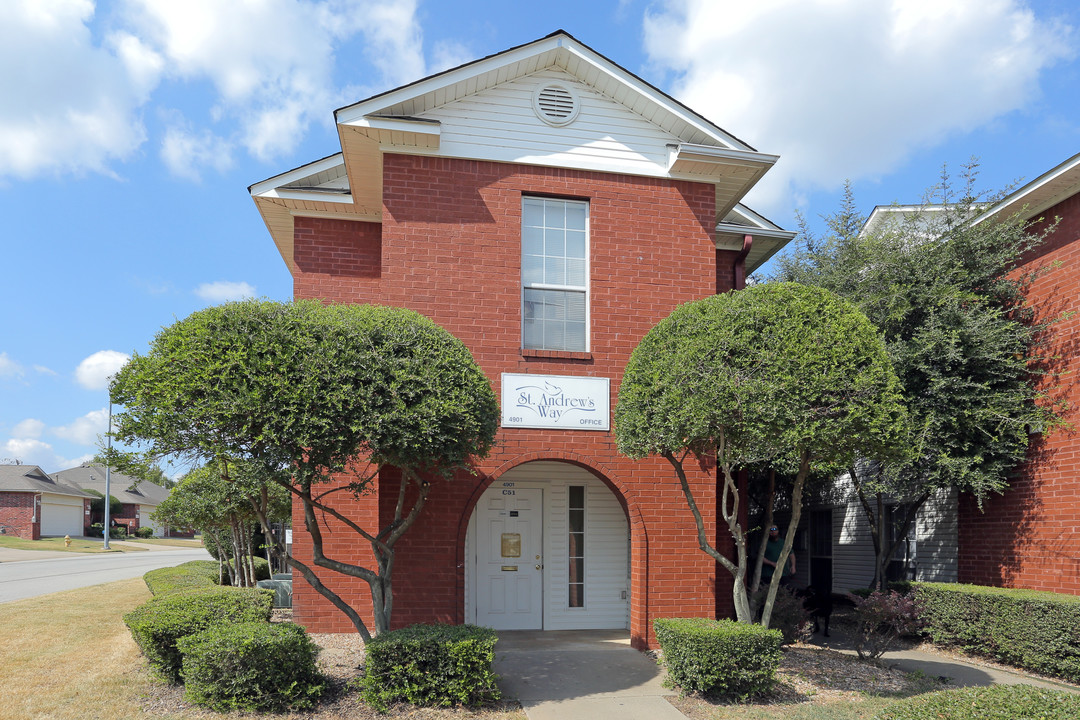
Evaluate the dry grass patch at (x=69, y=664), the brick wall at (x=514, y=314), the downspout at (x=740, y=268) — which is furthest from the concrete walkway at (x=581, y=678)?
the downspout at (x=740, y=268)

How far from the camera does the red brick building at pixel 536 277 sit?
1013 cm

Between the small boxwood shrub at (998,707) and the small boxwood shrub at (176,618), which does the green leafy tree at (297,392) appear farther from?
the small boxwood shrub at (998,707)

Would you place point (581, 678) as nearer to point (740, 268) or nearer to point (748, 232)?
point (740, 268)

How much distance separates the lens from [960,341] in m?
11.0

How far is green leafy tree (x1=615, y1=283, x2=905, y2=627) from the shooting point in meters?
7.63

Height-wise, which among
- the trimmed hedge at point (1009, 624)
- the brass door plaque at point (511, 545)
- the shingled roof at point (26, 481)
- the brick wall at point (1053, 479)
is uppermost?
the brick wall at point (1053, 479)

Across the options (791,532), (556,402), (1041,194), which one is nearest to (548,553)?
(556,402)

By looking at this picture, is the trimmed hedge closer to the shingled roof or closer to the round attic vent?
the round attic vent

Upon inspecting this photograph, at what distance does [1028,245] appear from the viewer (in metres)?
11.1

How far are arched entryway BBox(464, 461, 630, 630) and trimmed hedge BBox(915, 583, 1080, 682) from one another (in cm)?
435

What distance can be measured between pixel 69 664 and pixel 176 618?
200 centimetres

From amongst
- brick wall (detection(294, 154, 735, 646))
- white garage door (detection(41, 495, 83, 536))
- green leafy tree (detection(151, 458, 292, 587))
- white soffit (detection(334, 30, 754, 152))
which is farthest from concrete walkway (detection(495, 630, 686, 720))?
white garage door (detection(41, 495, 83, 536))

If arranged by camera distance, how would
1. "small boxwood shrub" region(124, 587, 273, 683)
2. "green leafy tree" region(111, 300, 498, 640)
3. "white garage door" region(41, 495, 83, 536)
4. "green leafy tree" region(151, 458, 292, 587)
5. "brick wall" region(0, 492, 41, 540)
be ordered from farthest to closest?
1. "white garage door" region(41, 495, 83, 536)
2. "brick wall" region(0, 492, 41, 540)
3. "green leafy tree" region(151, 458, 292, 587)
4. "small boxwood shrub" region(124, 587, 273, 683)
5. "green leafy tree" region(111, 300, 498, 640)

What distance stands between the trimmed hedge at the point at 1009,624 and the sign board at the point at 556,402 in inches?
212
